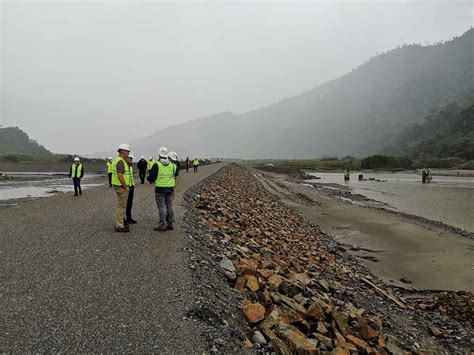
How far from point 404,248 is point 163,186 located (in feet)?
34.0

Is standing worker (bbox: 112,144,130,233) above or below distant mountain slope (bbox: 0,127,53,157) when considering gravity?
→ below

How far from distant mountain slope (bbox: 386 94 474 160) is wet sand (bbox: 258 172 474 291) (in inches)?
3574

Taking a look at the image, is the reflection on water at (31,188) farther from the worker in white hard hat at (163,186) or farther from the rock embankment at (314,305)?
the rock embankment at (314,305)

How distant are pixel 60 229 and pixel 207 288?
17.1 feet

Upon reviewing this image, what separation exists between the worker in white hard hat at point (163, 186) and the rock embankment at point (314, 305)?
3.72 feet

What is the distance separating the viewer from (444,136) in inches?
4353

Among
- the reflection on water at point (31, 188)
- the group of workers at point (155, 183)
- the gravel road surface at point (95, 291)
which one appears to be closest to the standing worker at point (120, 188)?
the group of workers at point (155, 183)

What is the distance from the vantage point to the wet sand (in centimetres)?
976

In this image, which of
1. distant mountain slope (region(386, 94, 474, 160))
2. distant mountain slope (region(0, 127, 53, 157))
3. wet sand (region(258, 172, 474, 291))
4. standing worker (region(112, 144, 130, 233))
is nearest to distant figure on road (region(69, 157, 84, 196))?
standing worker (region(112, 144, 130, 233))

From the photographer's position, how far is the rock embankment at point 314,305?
433 cm

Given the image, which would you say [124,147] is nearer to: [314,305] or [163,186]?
[163,186]

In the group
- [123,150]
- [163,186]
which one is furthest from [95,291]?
[123,150]

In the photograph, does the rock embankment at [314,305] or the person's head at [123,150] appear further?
the person's head at [123,150]

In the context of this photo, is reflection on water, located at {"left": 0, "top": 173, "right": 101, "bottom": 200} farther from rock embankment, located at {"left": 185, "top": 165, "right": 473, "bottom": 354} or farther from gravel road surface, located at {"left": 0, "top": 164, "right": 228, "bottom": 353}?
rock embankment, located at {"left": 185, "top": 165, "right": 473, "bottom": 354}
